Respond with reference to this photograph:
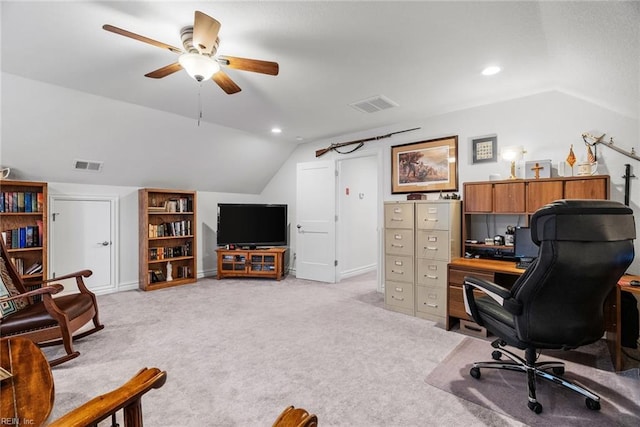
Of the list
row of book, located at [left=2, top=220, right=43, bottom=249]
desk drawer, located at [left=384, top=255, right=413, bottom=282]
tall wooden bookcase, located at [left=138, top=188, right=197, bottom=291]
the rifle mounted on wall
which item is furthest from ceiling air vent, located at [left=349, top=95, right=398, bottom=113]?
row of book, located at [left=2, top=220, right=43, bottom=249]

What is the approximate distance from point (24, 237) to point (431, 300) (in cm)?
484

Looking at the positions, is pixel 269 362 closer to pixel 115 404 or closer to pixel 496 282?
pixel 115 404

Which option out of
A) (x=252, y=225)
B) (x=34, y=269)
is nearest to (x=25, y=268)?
(x=34, y=269)

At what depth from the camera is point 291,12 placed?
1896 millimetres

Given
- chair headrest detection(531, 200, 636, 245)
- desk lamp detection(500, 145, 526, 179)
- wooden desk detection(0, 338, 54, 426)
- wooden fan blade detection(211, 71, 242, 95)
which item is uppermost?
wooden fan blade detection(211, 71, 242, 95)

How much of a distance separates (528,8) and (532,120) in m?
1.76

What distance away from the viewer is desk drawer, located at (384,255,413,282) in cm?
353

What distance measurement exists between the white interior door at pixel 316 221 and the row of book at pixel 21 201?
3555mm

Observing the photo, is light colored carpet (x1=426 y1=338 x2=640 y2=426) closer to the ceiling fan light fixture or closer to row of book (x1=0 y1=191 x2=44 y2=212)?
the ceiling fan light fixture

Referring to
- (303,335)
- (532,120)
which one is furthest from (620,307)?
(303,335)

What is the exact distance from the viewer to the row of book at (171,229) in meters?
4.81

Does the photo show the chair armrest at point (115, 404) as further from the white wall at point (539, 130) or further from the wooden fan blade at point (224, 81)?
the white wall at point (539, 130)

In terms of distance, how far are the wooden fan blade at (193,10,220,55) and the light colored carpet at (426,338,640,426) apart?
106 inches

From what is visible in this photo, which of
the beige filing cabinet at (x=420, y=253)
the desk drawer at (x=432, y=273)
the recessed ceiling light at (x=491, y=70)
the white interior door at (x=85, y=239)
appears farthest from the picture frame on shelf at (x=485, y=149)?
the white interior door at (x=85, y=239)
